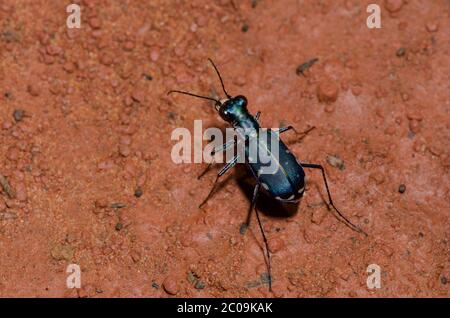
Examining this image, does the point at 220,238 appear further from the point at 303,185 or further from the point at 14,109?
the point at 14,109

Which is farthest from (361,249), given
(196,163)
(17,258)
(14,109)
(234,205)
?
(14,109)

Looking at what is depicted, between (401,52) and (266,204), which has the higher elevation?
(401,52)

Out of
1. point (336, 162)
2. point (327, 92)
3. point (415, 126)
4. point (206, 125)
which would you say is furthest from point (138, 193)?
point (415, 126)

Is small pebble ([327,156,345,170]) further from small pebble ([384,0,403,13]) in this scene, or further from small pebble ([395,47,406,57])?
small pebble ([384,0,403,13])

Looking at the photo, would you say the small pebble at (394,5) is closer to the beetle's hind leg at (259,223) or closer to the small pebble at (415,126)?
the small pebble at (415,126)

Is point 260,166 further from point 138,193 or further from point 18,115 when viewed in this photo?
point 18,115

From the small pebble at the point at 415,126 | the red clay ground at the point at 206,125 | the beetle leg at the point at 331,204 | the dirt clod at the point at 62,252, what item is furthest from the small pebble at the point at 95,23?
the small pebble at the point at 415,126

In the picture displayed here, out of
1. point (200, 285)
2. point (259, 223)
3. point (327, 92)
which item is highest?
point (327, 92)
